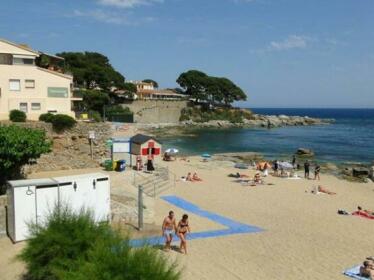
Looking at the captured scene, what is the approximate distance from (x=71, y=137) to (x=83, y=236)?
17.6 metres

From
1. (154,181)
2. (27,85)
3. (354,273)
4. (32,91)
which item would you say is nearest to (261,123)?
(154,181)

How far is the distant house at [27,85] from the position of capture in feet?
86.7

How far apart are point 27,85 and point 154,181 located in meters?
9.70

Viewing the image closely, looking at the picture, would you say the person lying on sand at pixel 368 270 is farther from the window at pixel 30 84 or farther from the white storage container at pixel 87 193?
the window at pixel 30 84

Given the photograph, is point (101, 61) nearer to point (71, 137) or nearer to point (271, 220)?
point (71, 137)

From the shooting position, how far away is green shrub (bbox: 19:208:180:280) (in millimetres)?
7758

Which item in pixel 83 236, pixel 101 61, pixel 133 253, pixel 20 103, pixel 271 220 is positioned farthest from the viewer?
pixel 101 61

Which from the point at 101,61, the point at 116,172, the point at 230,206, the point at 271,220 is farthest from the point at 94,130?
the point at 101,61

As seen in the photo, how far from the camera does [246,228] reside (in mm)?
17234

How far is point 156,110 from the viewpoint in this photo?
9481 cm

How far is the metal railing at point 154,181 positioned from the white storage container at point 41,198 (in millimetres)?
7212

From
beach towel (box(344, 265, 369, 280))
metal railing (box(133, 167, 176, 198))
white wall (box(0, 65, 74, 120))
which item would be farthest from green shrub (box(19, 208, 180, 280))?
white wall (box(0, 65, 74, 120))

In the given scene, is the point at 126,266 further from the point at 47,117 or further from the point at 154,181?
the point at 47,117

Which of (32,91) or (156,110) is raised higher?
(32,91)
